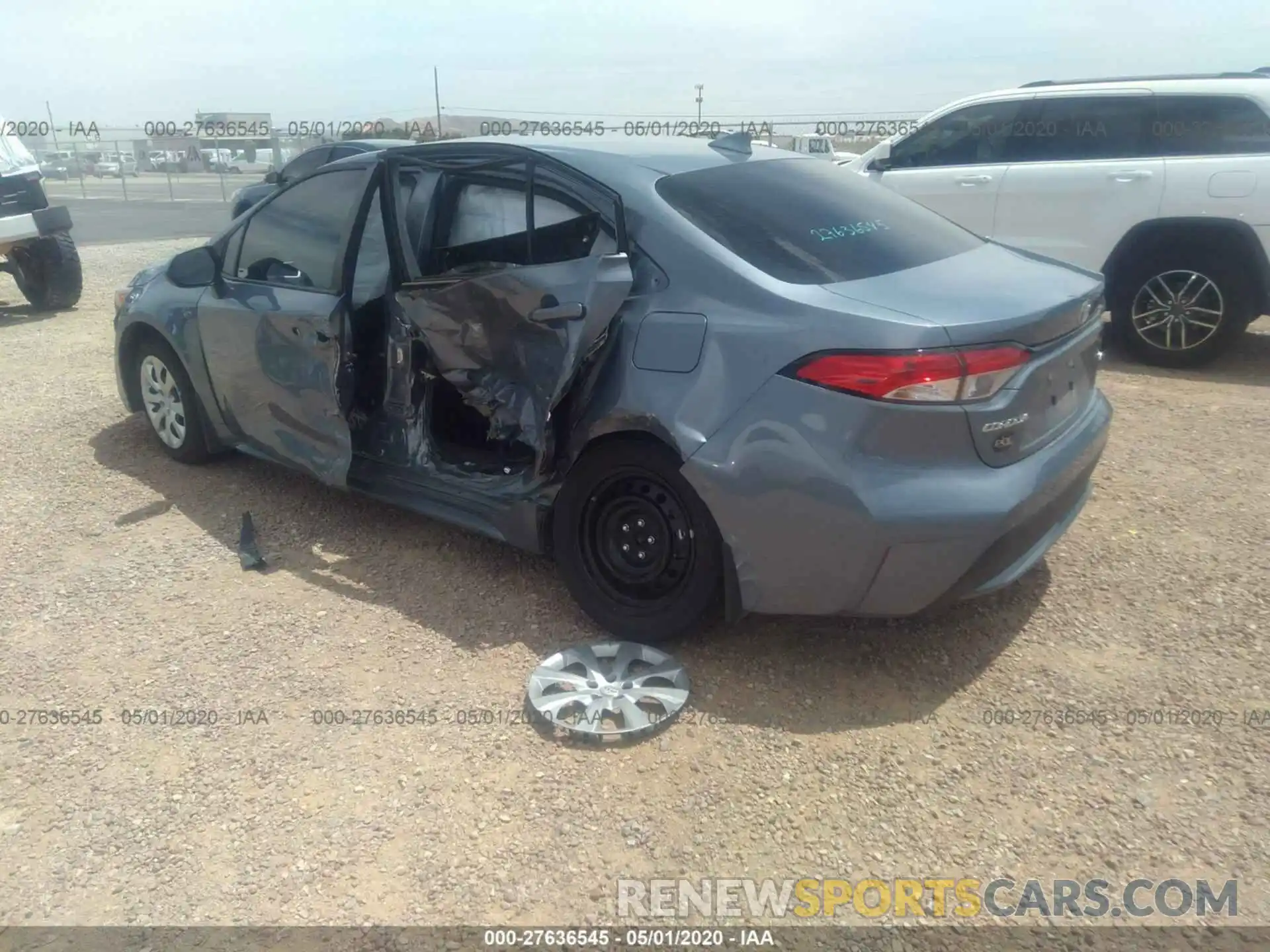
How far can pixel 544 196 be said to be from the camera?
3.54m

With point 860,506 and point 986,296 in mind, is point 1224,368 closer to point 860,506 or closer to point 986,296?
point 986,296

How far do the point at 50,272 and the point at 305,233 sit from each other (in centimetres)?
704

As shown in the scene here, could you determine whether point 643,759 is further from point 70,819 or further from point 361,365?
point 361,365

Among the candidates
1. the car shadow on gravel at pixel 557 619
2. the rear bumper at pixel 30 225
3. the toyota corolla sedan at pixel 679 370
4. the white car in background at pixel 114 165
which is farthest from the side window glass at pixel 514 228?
the white car in background at pixel 114 165

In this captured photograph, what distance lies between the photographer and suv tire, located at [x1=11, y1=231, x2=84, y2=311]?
9.69m

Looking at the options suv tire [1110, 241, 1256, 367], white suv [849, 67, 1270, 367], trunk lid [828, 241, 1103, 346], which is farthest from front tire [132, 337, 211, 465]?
suv tire [1110, 241, 1256, 367]

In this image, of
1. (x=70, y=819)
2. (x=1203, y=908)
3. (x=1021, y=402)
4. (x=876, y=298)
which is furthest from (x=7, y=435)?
(x=1203, y=908)

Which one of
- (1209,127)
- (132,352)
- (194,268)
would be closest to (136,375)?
(132,352)

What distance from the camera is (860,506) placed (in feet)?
9.07

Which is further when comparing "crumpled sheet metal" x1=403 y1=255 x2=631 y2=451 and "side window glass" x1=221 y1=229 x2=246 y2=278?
"side window glass" x1=221 y1=229 x2=246 y2=278

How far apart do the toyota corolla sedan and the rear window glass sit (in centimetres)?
1

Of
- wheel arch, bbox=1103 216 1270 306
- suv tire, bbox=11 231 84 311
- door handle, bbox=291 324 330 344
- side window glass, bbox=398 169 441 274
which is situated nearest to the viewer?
side window glass, bbox=398 169 441 274

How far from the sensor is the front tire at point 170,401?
4977 mm

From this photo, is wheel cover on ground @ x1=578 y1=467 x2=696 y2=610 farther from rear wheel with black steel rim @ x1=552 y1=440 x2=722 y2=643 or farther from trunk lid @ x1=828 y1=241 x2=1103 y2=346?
trunk lid @ x1=828 y1=241 x2=1103 y2=346
